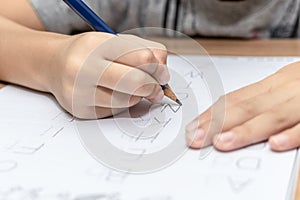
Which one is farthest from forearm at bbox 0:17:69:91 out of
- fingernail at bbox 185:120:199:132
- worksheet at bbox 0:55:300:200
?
fingernail at bbox 185:120:199:132

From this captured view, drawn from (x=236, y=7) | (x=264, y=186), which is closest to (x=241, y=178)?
(x=264, y=186)

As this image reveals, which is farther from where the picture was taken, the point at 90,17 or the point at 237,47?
the point at 237,47

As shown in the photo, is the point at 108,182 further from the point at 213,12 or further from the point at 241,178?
the point at 213,12

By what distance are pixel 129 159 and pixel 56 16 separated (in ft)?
1.27

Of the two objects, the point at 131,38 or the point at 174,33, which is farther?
the point at 174,33

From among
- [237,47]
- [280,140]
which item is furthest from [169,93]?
[237,47]

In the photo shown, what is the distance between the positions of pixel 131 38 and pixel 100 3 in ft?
1.01

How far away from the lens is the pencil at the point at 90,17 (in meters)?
0.47

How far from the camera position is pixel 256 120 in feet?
1.35

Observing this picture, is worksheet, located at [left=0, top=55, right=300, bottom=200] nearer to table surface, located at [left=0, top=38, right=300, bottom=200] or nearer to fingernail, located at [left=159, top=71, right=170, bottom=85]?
fingernail, located at [left=159, top=71, right=170, bottom=85]

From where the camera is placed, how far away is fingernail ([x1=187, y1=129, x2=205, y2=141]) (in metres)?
0.40

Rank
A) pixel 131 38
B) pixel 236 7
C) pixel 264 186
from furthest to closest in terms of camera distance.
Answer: pixel 236 7 < pixel 131 38 < pixel 264 186

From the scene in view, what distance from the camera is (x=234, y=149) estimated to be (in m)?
0.39

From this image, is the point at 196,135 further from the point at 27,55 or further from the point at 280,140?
the point at 27,55
